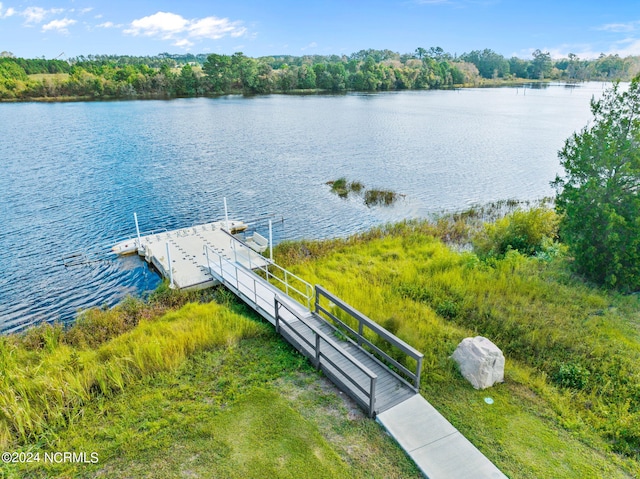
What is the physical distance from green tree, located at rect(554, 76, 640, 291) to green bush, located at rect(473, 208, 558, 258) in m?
3.08

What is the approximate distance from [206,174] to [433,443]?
27.6 metres

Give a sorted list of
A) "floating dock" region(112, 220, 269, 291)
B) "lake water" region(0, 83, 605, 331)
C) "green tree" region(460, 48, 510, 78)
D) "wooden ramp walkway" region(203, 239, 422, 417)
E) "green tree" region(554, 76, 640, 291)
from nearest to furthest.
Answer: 1. "wooden ramp walkway" region(203, 239, 422, 417)
2. "green tree" region(554, 76, 640, 291)
3. "floating dock" region(112, 220, 269, 291)
4. "lake water" region(0, 83, 605, 331)
5. "green tree" region(460, 48, 510, 78)

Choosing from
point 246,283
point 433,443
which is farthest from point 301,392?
point 246,283

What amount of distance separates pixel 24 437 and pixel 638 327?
45.1 ft

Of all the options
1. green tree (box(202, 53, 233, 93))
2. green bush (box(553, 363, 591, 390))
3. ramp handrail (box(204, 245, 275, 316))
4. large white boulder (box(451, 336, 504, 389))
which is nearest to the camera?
large white boulder (box(451, 336, 504, 389))

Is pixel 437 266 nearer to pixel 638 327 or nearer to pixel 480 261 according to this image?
pixel 480 261

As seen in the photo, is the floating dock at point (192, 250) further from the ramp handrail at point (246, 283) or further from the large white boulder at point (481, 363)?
the large white boulder at point (481, 363)

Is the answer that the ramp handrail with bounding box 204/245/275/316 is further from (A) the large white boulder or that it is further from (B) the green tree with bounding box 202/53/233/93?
(B) the green tree with bounding box 202/53/233/93

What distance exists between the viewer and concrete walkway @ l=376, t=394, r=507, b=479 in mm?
5773

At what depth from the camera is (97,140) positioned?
4016 cm

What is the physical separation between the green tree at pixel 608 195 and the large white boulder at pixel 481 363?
257 inches

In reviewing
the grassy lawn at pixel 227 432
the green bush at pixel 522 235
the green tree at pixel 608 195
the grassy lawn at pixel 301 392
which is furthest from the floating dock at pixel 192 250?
the green tree at pixel 608 195

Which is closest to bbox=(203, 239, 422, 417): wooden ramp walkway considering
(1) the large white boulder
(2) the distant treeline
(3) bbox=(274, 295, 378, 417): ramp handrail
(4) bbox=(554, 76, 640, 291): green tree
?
(3) bbox=(274, 295, 378, 417): ramp handrail

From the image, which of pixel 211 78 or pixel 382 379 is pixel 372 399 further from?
Result: pixel 211 78
